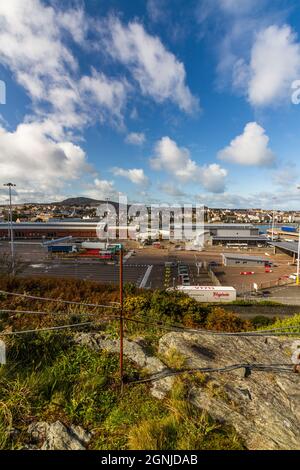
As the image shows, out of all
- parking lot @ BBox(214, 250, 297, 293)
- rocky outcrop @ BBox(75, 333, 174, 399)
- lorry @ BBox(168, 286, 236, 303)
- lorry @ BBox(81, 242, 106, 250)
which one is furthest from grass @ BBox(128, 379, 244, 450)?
lorry @ BBox(81, 242, 106, 250)

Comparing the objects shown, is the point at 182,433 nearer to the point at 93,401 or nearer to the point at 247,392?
the point at 93,401

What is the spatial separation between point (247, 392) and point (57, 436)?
7.76ft

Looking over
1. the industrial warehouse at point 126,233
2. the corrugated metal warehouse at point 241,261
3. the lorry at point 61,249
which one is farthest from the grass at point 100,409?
the industrial warehouse at point 126,233

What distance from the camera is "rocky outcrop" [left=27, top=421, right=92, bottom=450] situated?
82.7 inches

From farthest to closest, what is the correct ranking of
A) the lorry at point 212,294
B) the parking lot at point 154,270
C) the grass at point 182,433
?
the parking lot at point 154,270, the lorry at point 212,294, the grass at point 182,433

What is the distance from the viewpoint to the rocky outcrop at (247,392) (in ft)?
7.84

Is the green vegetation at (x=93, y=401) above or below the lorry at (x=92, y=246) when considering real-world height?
above

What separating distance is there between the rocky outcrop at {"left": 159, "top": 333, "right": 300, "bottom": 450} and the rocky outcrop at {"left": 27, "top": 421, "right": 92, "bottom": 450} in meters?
1.31

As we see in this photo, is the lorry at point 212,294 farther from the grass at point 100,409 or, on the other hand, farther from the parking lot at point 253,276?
Answer: the grass at point 100,409

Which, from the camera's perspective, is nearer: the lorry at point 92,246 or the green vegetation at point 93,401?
the green vegetation at point 93,401

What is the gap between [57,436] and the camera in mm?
2168

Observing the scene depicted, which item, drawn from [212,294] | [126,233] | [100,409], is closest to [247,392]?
[100,409]

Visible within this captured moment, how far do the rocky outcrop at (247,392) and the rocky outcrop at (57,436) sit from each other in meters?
1.31
